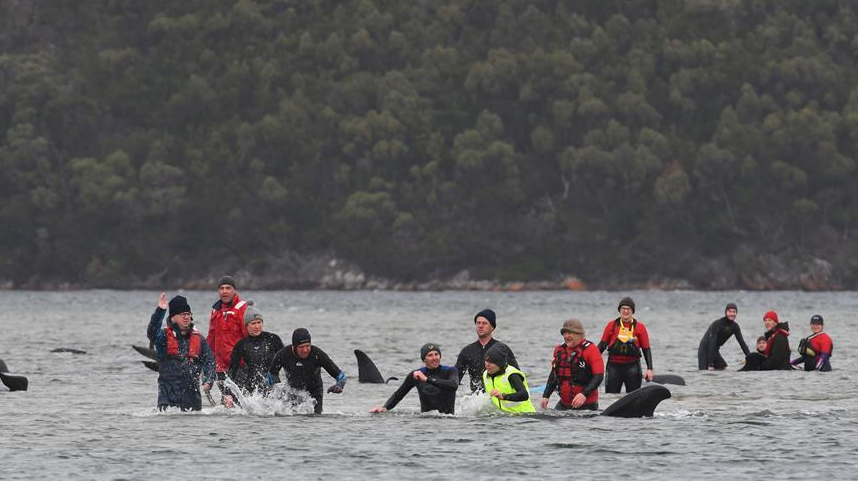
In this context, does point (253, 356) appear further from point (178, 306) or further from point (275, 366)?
point (178, 306)

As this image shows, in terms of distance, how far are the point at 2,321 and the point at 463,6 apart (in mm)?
93632

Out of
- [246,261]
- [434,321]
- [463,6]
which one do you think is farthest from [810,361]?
[463,6]

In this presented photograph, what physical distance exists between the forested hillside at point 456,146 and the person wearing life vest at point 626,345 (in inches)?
4683

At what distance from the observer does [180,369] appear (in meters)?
24.4

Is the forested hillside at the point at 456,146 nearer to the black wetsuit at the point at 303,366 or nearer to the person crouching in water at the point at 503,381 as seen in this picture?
the black wetsuit at the point at 303,366

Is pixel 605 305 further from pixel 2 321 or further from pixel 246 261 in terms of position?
pixel 246 261

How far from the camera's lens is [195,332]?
24.0 meters

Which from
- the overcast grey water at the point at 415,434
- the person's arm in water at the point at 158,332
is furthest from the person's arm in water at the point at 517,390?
the person's arm in water at the point at 158,332

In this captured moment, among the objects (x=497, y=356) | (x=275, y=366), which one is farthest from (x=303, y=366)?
(x=497, y=356)

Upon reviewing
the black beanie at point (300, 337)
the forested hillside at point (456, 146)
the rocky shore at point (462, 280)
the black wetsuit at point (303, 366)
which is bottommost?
the black wetsuit at point (303, 366)

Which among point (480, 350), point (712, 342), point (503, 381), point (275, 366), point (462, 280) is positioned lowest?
point (503, 381)

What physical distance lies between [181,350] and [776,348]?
57.0 feet

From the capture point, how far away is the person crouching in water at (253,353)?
24875 millimetres

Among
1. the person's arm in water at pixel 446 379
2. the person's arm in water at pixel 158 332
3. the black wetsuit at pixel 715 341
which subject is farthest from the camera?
the black wetsuit at pixel 715 341
